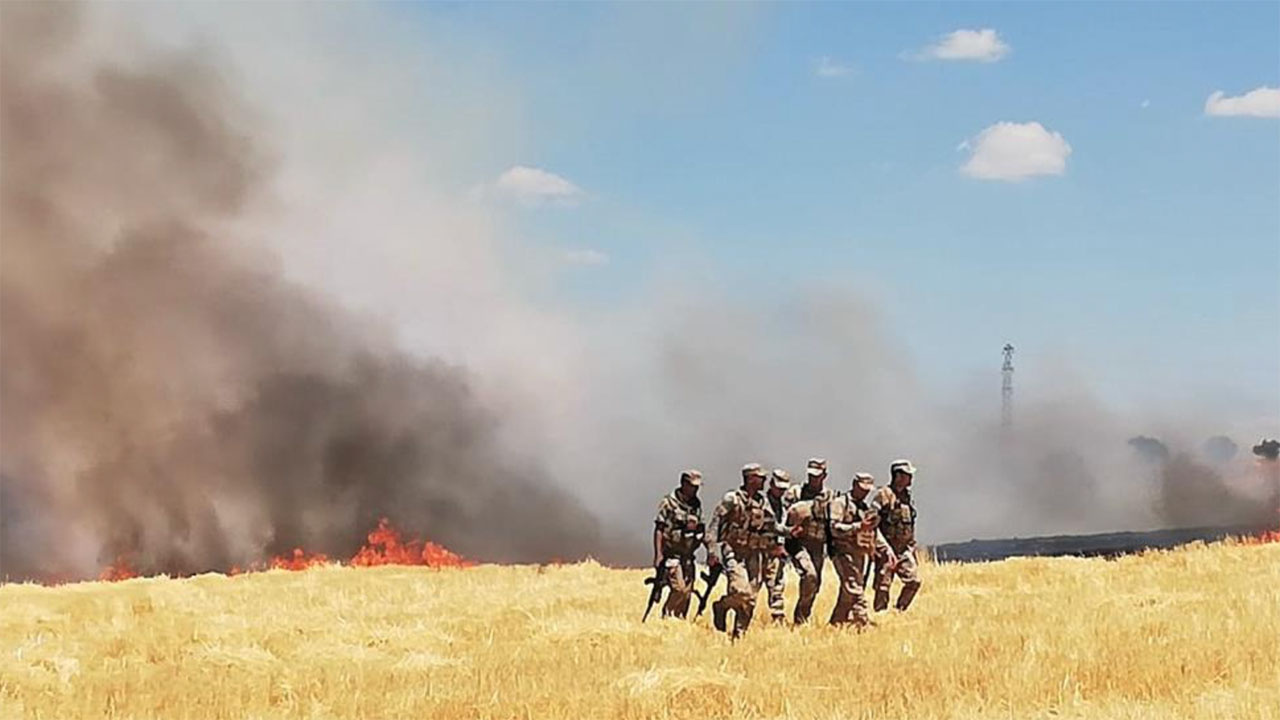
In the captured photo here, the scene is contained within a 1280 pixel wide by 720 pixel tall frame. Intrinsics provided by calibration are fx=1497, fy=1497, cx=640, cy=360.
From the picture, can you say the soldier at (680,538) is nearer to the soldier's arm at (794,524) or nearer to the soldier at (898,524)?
the soldier's arm at (794,524)

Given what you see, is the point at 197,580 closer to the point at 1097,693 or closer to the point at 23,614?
the point at 23,614

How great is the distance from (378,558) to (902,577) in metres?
22.7

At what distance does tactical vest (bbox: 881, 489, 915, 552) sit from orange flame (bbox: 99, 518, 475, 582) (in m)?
16.4

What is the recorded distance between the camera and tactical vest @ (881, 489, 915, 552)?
18.3 meters

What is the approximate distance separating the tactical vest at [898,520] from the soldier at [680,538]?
93.0 inches

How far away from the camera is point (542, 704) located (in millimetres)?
11922

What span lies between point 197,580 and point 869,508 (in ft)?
A: 50.2

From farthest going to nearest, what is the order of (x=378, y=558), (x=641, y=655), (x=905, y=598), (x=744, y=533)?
(x=378, y=558) < (x=905, y=598) < (x=744, y=533) < (x=641, y=655)

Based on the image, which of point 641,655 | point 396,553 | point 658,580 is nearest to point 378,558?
point 396,553

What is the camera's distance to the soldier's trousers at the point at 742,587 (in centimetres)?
1670

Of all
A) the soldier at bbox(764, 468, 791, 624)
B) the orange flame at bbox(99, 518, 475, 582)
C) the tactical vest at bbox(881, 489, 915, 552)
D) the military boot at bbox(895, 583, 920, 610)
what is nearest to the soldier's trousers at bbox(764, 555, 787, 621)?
the soldier at bbox(764, 468, 791, 624)

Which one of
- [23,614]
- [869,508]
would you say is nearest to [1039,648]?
[869,508]

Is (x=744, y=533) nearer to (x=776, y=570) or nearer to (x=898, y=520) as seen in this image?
(x=776, y=570)

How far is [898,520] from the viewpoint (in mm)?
18328
